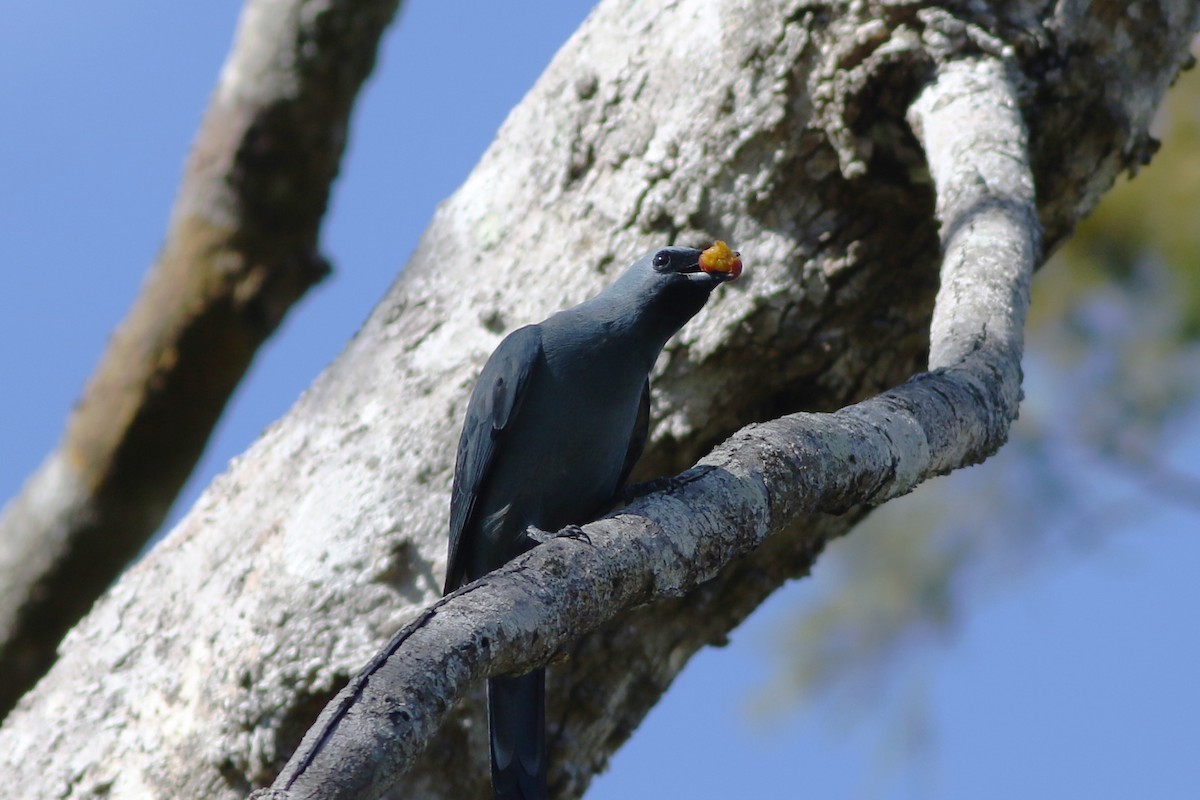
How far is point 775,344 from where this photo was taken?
3406mm

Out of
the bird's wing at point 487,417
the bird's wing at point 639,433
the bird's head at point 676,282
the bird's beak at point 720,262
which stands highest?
the bird's beak at point 720,262

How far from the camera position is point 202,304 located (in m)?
3.96

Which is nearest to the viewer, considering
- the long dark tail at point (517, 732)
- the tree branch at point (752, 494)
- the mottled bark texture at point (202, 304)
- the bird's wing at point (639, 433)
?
the tree branch at point (752, 494)

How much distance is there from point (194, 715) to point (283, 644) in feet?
0.96

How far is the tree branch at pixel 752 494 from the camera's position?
4.89 ft

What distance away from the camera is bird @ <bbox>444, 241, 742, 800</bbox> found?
3.04 m

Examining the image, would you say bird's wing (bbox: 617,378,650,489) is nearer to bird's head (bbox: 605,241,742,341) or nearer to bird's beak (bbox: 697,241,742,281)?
bird's head (bbox: 605,241,742,341)

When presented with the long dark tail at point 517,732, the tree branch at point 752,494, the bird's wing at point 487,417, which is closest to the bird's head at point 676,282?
Result: the bird's wing at point 487,417

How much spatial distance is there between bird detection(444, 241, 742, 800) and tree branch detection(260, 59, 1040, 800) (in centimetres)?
62

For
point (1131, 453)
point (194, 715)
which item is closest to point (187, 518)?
point (194, 715)

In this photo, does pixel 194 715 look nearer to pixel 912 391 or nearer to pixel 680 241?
pixel 680 241

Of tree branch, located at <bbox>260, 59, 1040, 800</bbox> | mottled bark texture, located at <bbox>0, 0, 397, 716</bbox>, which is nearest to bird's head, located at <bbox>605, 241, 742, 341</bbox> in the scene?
tree branch, located at <bbox>260, 59, 1040, 800</bbox>

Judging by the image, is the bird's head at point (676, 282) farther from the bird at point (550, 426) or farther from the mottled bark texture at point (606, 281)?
the mottled bark texture at point (606, 281)

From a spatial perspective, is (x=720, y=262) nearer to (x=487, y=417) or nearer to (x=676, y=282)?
(x=676, y=282)
